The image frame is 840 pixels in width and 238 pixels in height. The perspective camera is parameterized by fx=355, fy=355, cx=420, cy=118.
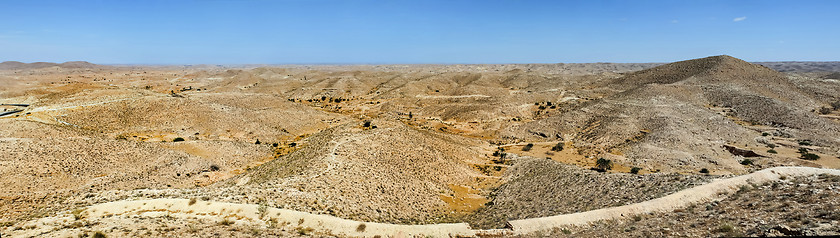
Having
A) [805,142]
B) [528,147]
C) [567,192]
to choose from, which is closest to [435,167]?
[567,192]

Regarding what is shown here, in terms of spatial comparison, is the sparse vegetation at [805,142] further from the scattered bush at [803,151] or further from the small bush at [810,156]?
the small bush at [810,156]

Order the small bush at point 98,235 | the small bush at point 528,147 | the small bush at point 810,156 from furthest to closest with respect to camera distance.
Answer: the small bush at point 528,147, the small bush at point 810,156, the small bush at point 98,235

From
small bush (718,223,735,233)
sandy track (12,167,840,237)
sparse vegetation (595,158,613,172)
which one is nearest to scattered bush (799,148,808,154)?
sparse vegetation (595,158,613,172)

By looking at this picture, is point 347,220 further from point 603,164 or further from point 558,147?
point 558,147

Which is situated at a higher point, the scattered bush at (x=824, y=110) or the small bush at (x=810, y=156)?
the scattered bush at (x=824, y=110)

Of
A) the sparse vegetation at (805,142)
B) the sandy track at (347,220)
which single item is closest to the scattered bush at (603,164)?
the sandy track at (347,220)

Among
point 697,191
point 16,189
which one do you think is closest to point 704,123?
point 697,191

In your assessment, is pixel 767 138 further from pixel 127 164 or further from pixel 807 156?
pixel 127 164

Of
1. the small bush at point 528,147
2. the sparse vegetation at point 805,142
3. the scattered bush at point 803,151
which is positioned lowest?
the small bush at point 528,147
